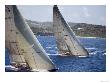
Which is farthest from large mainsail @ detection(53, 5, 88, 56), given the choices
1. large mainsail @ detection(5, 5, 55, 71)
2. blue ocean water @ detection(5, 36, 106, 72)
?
large mainsail @ detection(5, 5, 55, 71)

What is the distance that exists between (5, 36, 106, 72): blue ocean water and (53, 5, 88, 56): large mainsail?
0.04 metres

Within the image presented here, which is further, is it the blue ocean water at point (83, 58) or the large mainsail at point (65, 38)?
the large mainsail at point (65, 38)

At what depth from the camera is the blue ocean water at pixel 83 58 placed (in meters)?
3.26

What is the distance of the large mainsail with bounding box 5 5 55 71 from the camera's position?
3.29 m

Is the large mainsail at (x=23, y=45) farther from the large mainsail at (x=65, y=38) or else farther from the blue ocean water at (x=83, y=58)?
the large mainsail at (x=65, y=38)

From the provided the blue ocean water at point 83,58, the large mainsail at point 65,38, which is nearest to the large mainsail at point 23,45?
the blue ocean water at point 83,58

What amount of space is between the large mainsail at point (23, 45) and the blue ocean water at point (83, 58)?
1.9 inches

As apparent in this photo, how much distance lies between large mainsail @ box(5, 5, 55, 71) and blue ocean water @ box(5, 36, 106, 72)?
1.9 inches

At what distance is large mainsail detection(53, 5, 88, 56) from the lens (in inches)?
132

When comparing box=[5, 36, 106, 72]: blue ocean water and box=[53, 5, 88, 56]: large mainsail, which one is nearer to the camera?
box=[5, 36, 106, 72]: blue ocean water

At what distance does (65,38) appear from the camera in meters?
3.51

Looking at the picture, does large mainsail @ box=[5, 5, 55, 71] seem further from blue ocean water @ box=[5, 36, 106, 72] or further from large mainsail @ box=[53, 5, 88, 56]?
large mainsail @ box=[53, 5, 88, 56]

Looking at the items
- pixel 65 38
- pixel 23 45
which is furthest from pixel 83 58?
pixel 23 45
